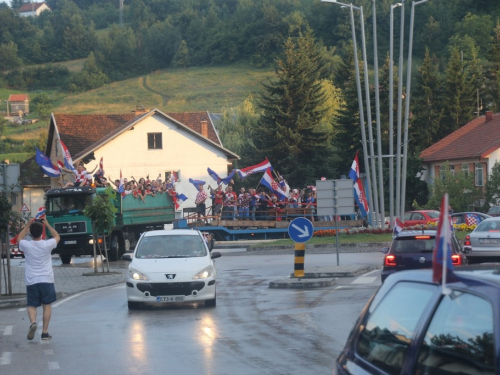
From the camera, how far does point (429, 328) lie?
164 inches

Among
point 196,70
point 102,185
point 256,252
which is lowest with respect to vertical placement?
point 256,252

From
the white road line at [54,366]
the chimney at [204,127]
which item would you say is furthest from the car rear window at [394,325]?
the chimney at [204,127]

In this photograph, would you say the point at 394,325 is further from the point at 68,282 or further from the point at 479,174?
the point at 479,174

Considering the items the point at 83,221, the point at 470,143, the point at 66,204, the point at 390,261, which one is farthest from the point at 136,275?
the point at 470,143

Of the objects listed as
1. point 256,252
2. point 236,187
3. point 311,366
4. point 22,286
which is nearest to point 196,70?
point 236,187

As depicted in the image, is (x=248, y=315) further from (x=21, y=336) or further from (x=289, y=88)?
(x=289, y=88)

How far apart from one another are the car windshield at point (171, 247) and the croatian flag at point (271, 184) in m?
26.2

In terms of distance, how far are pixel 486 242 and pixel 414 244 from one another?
21.3 ft

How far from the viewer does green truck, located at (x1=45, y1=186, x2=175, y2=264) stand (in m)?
31.5

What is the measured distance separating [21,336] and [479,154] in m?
50.3

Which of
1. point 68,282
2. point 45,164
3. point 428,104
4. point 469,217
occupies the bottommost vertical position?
point 68,282

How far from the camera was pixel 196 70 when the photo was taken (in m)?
152

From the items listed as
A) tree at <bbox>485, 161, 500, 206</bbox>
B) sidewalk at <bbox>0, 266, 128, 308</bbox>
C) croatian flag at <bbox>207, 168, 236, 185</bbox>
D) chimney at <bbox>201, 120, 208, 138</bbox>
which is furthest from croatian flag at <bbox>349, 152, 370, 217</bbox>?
chimney at <bbox>201, 120, 208, 138</bbox>

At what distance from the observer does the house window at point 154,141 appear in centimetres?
6384
